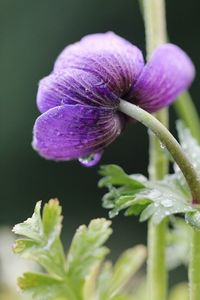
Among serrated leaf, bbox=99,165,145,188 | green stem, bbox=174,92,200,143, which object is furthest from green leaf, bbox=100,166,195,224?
green stem, bbox=174,92,200,143

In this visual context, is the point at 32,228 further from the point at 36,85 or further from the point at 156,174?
the point at 36,85

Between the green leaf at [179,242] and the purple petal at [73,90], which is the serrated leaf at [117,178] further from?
the green leaf at [179,242]

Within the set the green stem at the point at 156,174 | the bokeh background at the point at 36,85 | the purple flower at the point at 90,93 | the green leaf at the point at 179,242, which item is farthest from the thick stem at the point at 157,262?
the bokeh background at the point at 36,85

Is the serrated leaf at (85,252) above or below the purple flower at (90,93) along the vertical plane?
below

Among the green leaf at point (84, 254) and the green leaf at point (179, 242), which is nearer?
the green leaf at point (84, 254)

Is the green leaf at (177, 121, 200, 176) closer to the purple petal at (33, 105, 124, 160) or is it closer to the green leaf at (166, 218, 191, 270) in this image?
the purple petal at (33, 105, 124, 160)

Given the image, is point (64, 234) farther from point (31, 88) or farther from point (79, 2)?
point (79, 2)

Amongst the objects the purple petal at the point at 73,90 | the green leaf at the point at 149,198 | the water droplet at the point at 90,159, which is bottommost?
the green leaf at the point at 149,198

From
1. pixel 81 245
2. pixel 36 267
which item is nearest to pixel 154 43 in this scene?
pixel 81 245
